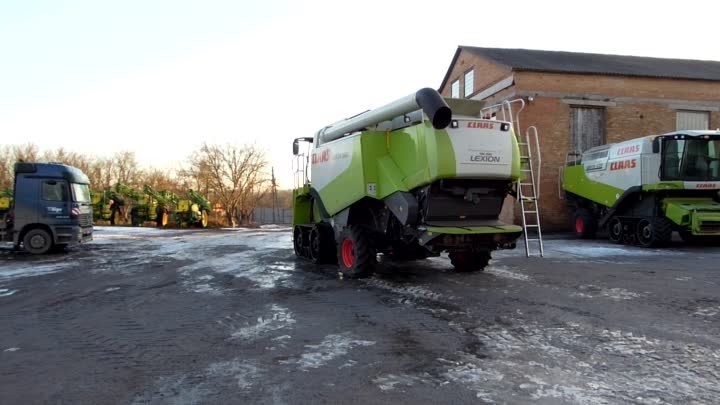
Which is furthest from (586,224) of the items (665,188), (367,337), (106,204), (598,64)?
(106,204)

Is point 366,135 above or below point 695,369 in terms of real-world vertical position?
above

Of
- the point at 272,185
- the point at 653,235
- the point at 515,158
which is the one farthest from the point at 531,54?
the point at 272,185

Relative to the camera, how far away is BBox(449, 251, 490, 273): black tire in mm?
9570

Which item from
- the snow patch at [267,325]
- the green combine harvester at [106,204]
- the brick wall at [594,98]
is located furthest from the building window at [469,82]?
the green combine harvester at [106,204]

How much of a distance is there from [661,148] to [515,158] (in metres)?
8.66

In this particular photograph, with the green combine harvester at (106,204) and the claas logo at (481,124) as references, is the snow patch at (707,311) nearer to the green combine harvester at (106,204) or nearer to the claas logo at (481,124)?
the claas logo at (481,124)

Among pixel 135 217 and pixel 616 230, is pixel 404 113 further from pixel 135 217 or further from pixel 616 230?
pixel 135 217

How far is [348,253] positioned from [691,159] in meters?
11.0

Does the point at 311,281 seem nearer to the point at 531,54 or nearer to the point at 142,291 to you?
the point at 142,291

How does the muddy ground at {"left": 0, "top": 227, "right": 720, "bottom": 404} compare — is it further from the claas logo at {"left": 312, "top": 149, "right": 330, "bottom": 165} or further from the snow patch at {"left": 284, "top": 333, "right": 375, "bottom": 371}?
the claas logo at {"left": 312, "top": 149, "right": 330, "bottom": 165}

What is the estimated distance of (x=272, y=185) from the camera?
1677 inches

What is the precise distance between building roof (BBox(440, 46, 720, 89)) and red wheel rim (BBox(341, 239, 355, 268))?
534 inches

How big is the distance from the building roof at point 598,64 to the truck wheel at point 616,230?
277 inches

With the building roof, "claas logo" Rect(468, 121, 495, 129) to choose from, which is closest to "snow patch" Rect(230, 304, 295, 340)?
"claas logo" Rect(468, 121, 495, 129)
